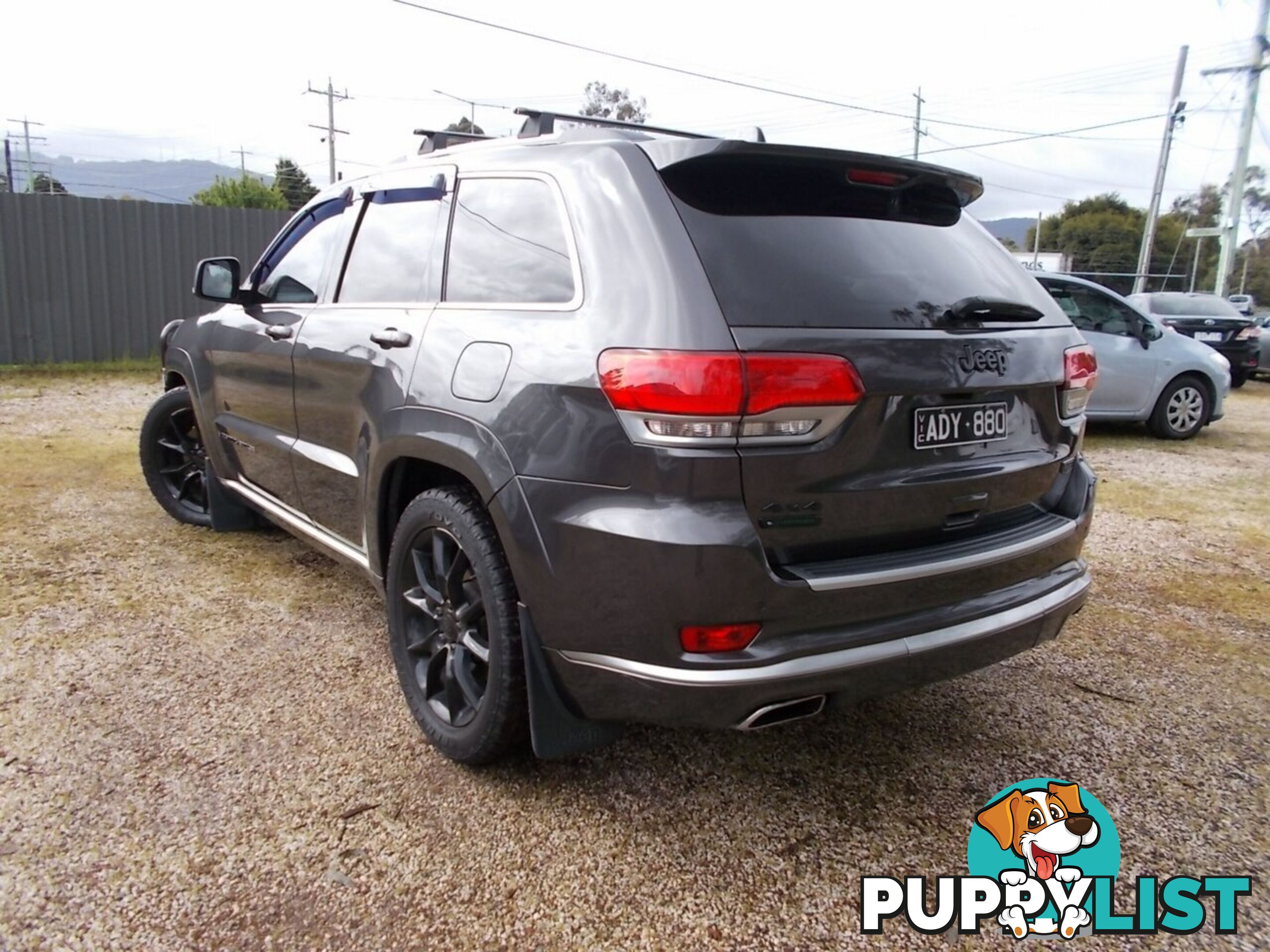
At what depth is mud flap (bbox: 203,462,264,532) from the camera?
14.8 feet

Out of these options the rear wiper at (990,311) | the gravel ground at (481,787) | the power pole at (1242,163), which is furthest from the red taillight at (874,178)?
the power pole at (1242,163)

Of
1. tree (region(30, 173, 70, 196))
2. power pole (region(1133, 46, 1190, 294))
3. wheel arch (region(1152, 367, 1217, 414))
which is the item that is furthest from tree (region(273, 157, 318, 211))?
wheel arch (region(1152, 367, 1217, 414))

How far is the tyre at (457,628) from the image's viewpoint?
2.33 m

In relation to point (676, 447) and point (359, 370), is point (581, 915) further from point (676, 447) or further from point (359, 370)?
point (359, 370)

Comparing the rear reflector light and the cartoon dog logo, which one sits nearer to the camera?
the rear reflector light

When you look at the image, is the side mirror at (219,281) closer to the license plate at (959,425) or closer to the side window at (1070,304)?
the license plate at (959,425)

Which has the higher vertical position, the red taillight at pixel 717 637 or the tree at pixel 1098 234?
the tree at pixel 1098 234

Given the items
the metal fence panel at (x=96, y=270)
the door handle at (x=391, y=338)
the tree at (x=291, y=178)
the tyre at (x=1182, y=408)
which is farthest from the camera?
the tree at (x=291, y=178)

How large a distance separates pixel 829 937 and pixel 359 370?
2145mm

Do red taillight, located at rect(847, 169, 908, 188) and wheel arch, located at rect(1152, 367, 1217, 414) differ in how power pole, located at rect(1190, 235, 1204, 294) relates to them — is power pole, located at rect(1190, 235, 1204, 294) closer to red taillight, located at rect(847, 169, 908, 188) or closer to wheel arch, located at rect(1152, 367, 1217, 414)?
wheel arch, located at rect(1152, 367, 1217, 414)

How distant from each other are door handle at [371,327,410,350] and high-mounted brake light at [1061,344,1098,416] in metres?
1.92

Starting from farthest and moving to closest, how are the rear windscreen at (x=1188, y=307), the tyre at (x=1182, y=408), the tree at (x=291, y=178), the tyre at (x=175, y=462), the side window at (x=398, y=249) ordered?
the tree at (x=291, y=178)
the rear windscreen at (x=1188, y=307)
the tyre at (x=1182, y=408)
the tyre at (x=175, y=462)
the side window at (x=398, y=249)

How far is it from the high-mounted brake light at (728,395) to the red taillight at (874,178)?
0.62 m

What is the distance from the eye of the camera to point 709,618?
196 centimetres
